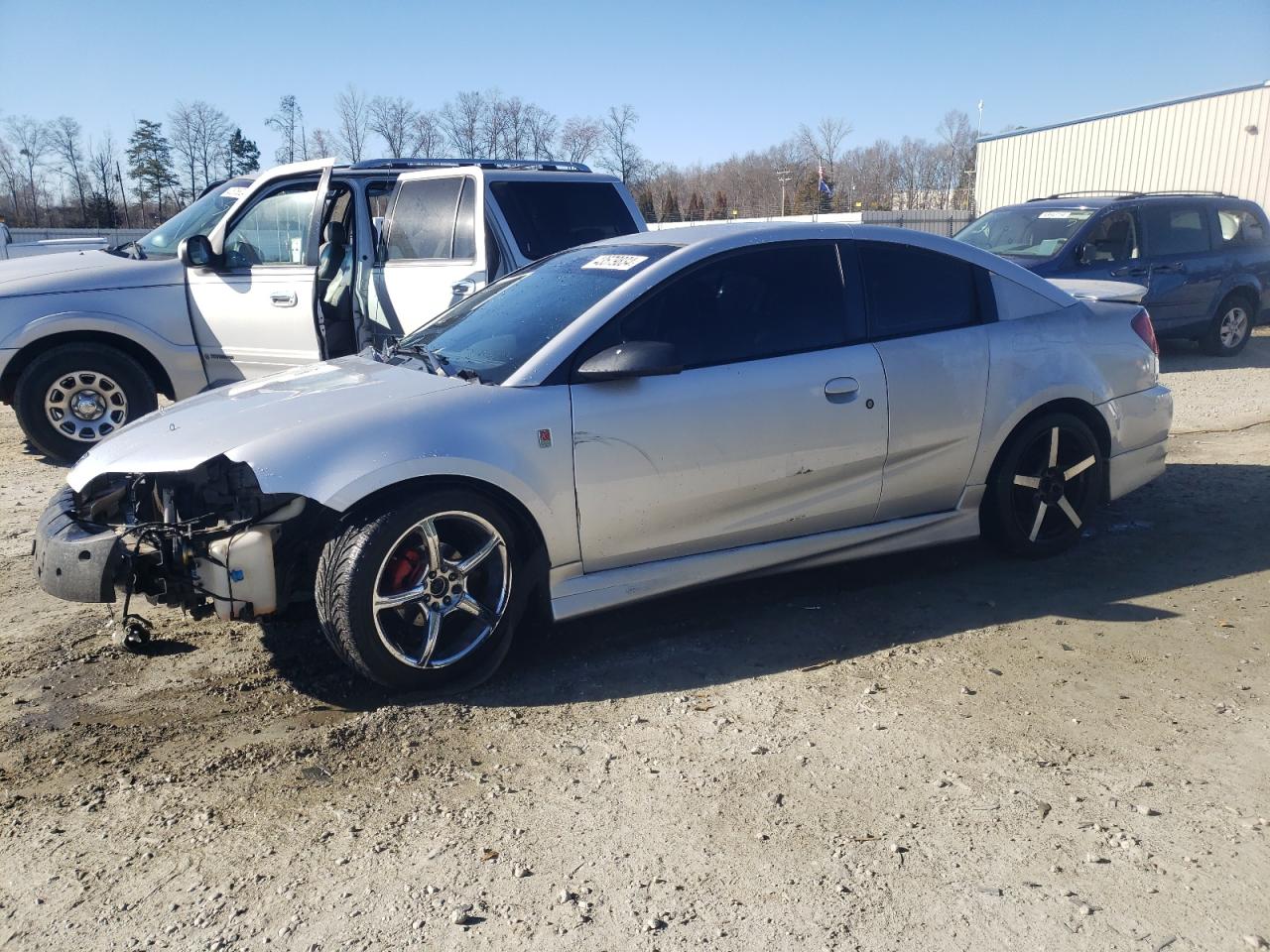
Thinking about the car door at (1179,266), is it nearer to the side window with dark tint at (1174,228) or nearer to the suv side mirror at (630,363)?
the side window with dark tint at (1174,228)

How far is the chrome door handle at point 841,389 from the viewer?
15.1 ft

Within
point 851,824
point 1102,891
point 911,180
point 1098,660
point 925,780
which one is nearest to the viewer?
point 1102,891

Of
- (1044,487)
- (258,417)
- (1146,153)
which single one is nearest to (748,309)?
(1044,487)

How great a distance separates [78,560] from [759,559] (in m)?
2.67

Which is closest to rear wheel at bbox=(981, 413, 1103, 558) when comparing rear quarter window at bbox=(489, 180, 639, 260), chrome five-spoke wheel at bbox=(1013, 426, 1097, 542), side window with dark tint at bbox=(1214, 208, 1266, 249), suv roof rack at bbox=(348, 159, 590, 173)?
chrome five-spoke wheel at bbox=(1013, 426, 1097, 542)

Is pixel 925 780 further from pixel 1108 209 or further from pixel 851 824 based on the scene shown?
pixel 1108 209

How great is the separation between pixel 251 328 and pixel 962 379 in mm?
5517

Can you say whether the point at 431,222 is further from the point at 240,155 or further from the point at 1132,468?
the point at 240,155

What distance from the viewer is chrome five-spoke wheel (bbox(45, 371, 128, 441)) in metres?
7.74

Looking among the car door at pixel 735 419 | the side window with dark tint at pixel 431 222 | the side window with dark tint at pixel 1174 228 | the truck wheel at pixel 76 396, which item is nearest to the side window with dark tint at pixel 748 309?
the car door at pixel 735 419

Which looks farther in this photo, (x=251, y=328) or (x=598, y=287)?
(x=251, y=328)

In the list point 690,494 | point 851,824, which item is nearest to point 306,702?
point 690,494

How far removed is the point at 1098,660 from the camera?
4.23 meters

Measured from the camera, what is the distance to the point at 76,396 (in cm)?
779
